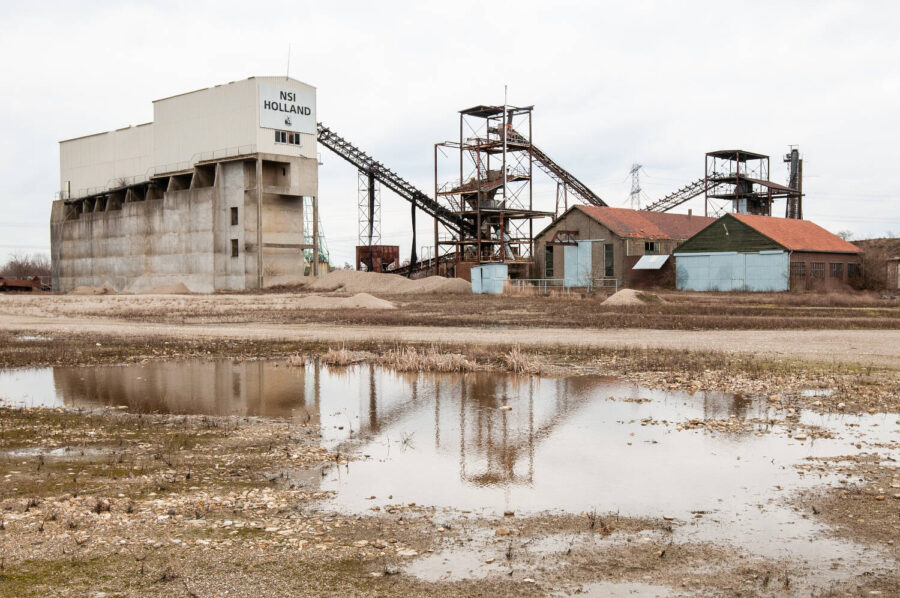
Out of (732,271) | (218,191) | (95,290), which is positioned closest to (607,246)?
(732,271)

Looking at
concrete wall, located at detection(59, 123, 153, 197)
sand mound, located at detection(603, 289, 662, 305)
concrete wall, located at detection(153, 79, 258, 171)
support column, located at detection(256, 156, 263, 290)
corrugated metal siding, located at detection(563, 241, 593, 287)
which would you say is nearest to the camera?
sand mound, located at detection(603, 289, 662, 305)

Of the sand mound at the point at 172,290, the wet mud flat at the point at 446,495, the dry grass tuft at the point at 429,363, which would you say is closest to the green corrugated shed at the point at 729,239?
the dry grass tuft at the point at 429,363

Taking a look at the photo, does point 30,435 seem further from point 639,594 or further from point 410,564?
point 639,594

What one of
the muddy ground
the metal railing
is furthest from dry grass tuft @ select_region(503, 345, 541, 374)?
the metal railing

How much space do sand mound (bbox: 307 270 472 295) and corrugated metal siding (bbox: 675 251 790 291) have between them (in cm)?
1572

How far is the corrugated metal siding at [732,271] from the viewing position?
5234 cm

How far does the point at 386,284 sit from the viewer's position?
60.9 meters

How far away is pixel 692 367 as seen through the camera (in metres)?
17.4

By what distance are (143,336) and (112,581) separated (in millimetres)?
20840

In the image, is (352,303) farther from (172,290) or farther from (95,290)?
(95,290)

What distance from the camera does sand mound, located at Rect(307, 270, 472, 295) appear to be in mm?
56969

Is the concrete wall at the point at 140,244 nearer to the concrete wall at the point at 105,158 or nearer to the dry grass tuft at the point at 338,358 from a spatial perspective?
the concrete wall at the point at 105,158

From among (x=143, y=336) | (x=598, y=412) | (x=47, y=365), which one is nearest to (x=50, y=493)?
(x=598, y=412)

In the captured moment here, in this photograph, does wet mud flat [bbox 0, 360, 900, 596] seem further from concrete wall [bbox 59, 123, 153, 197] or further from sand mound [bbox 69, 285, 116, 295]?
concrete wall [bbox 59, 123, 153, 197]
